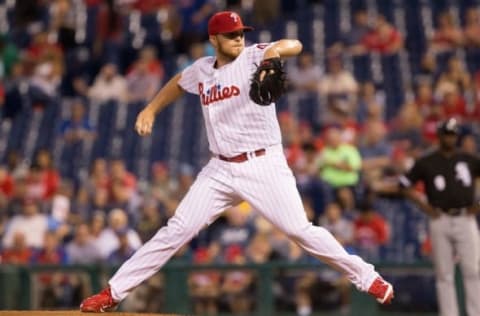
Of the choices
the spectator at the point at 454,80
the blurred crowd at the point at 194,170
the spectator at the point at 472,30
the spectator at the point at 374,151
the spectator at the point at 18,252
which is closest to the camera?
the blurred crowd at the point at 194,170

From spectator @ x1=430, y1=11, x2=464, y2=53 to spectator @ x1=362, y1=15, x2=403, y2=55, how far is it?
46 centimetres

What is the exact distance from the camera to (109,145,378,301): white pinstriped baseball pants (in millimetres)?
6184

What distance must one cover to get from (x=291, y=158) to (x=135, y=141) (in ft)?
8.31

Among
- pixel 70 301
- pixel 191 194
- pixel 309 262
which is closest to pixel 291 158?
pixel 309 262

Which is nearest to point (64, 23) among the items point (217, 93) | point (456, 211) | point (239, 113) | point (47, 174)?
point (47, 174)

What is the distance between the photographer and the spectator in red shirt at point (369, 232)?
1066cm

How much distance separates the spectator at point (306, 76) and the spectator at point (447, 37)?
1.40 m

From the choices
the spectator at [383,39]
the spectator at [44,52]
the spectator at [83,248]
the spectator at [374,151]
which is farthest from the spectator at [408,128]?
the spectator at [44,52]

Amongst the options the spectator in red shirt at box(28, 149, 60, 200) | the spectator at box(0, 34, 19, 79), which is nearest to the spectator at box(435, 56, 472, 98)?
the spectator in red shirt at box(28, 149, 60, 200)

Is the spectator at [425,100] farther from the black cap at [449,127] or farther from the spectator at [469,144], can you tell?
the black cap at [449,127]

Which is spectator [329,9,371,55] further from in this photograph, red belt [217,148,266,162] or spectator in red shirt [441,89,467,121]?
red belt [217,148,266,162]

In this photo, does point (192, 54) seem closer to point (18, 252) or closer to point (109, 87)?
point (109, 87)

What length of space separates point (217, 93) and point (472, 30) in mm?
7397

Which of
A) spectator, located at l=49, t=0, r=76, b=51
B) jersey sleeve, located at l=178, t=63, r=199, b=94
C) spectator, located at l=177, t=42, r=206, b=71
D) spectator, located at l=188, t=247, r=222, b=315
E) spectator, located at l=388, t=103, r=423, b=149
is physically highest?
spectator, located at l=49, t=0, r=76, b=51
